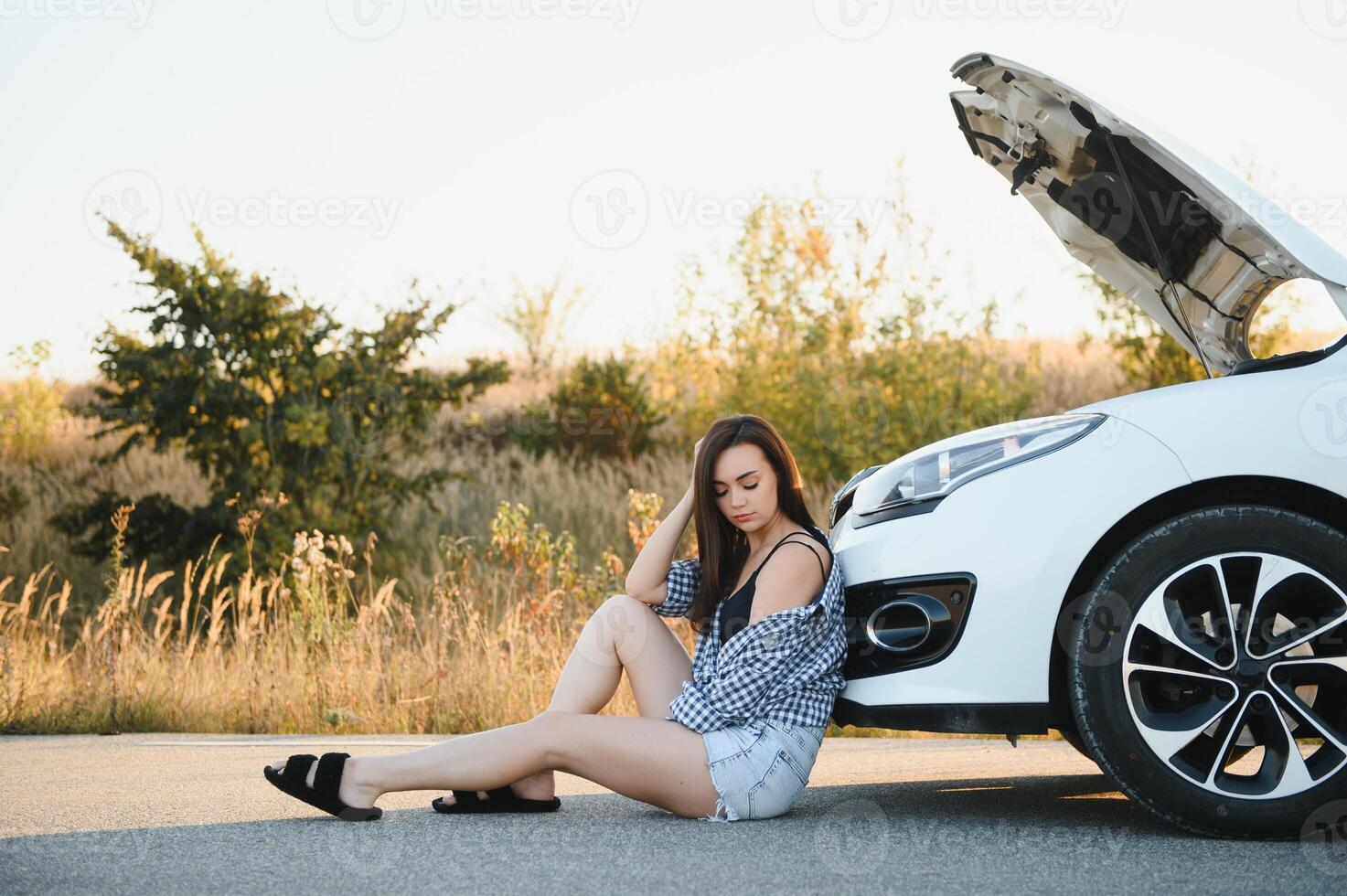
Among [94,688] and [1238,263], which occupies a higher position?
[1238,263]

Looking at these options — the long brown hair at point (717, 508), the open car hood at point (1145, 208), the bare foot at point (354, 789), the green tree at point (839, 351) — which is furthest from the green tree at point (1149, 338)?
the bare foot at point (354, 789)

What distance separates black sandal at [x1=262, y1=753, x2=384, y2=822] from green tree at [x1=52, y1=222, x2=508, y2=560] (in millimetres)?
8545

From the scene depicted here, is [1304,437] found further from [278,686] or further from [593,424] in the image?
[593,424]

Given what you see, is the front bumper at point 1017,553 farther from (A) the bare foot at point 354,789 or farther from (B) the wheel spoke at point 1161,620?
(A) the bare foot at point 354,789

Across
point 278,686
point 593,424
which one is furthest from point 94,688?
point 593,424

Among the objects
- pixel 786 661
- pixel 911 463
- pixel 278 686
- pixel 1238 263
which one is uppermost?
pixel 1238 263

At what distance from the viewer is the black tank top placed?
13.5ft

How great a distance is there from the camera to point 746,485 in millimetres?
4270

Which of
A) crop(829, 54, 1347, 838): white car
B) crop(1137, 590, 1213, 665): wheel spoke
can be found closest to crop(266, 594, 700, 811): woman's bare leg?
crop(829, 54, 1347, 838): white car

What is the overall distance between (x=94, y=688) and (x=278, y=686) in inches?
39.3

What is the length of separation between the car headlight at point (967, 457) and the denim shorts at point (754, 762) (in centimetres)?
74

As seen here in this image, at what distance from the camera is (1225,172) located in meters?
3.97

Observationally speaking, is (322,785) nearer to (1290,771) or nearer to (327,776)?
(327,776)
